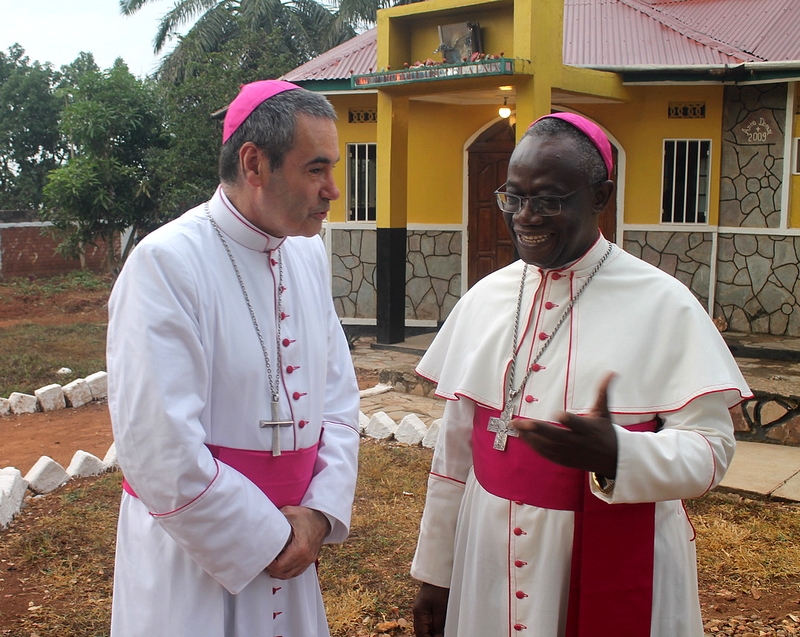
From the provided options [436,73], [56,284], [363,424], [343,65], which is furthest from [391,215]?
[56,284]

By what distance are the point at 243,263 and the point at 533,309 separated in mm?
901

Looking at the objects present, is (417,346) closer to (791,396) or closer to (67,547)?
(791,396)

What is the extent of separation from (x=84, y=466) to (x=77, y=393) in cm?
263

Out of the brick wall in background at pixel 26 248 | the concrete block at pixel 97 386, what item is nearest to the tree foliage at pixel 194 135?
the brick wall in background at pixel 26 248

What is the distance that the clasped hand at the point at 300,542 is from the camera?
2506mm

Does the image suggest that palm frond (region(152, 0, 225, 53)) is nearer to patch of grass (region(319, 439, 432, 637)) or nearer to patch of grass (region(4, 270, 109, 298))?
patch of grass (region(4, 270, 109, 298))

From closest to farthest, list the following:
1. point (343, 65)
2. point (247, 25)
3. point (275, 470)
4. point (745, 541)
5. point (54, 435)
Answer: point (275, 470), point (745, 541), point (54, 435), point (343, 65), point (247, 25)

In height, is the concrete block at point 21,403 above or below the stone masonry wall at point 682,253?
below

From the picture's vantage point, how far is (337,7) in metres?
28.8

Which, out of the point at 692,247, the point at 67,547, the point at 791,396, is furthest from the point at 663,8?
the point at 67,547

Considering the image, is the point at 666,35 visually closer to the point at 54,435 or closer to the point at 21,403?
the point at 54,435

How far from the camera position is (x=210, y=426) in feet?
8.20

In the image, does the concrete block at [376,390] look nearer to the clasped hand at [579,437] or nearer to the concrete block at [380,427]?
the concrete block at [380,427]

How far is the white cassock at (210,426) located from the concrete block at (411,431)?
453 centimetres
